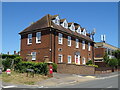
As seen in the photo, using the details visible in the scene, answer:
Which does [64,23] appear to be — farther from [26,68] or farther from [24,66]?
[26,68]

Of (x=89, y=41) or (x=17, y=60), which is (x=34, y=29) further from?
(x=89, y=41)

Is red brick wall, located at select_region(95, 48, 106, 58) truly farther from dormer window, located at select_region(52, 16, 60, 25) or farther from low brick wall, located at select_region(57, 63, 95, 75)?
dormer window, located at select_region(52, 16, 60, 25)

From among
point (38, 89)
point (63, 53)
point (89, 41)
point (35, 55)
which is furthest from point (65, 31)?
point (38, 89)

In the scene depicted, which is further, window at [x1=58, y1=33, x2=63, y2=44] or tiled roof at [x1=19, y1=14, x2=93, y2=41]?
window at [x1=58, y1=33, x2=63, y2=44]

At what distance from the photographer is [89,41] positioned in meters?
43.0

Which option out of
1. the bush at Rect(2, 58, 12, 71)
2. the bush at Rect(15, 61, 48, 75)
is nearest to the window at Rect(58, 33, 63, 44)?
the bush at Rect(15, 61, 48, 75)

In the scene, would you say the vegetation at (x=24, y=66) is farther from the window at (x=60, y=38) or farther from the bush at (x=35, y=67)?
the window at (x=60, y=38)

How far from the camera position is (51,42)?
3166 centimetres

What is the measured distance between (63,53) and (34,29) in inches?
245

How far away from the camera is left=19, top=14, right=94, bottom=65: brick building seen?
32000 millimetres

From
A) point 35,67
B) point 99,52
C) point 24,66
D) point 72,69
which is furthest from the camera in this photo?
point 99,52

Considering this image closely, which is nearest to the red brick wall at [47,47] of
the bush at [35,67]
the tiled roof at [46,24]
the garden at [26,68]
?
the tiled roof at [46,24]

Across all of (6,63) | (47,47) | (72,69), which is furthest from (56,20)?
(6,63)

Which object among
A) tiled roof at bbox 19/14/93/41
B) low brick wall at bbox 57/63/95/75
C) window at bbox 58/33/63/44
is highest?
tiled roof at bbox 19/14/93/41
